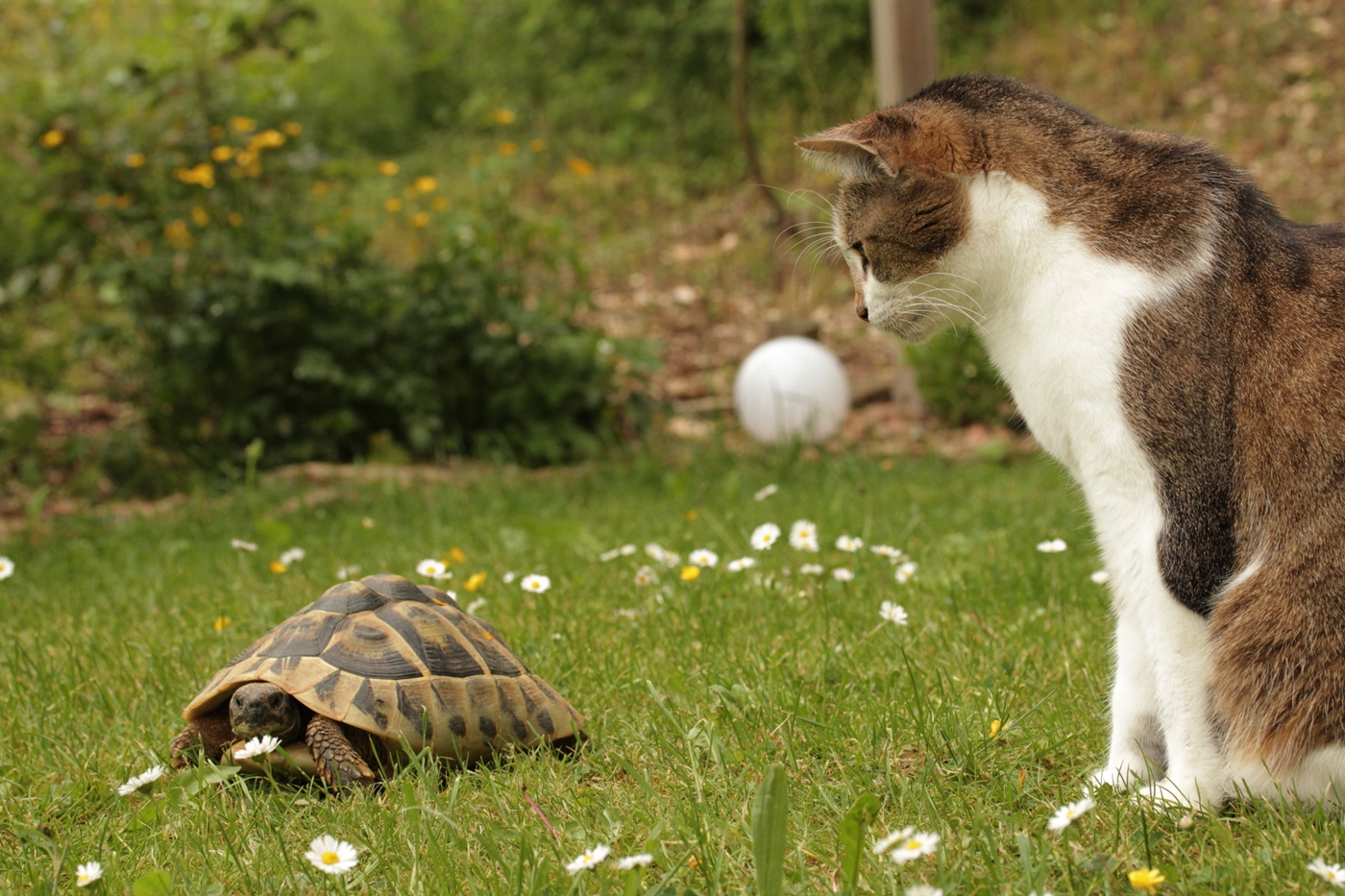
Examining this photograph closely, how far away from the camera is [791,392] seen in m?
6.42

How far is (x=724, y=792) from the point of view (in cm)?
215

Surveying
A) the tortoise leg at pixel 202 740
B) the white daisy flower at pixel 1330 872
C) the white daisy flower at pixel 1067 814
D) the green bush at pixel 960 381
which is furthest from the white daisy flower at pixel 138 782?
the green bush at pixel 960 381

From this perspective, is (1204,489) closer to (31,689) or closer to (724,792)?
(724,792)

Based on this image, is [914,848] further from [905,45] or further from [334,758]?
[905,45]

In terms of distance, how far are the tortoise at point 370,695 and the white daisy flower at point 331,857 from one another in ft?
1.33

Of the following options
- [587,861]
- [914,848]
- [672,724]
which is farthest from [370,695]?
[914,848]

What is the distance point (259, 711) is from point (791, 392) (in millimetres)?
4432

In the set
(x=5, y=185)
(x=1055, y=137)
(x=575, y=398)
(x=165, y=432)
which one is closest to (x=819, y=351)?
(x=575, y=398)

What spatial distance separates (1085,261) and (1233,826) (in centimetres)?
106

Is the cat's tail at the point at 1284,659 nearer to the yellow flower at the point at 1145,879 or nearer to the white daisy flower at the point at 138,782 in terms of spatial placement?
the yellow flower at the point at 1145,879

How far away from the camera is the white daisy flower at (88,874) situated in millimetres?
1876

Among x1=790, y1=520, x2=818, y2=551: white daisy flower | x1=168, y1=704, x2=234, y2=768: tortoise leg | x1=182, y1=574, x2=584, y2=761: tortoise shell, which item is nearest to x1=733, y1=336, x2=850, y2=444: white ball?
x1=790, y1=520, x2=818, y2=551: white daisy flower

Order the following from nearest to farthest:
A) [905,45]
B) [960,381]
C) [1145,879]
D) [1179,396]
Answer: [1145,879]
[1179,396]
[905,45]
[960,381]

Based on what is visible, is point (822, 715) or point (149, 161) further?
point (149, 161)
